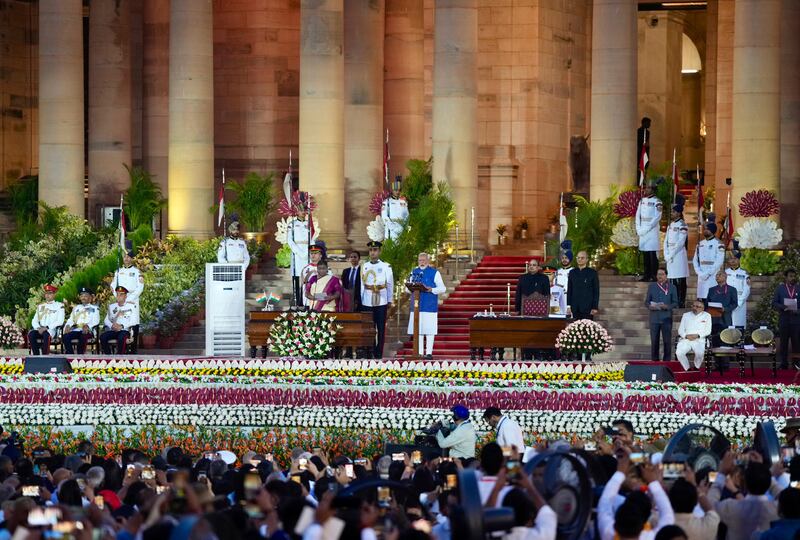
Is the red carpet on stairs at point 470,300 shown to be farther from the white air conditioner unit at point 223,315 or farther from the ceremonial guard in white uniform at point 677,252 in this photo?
the ceremonial guard in white uniform at point 677,252

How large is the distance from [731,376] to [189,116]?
65.7 feet

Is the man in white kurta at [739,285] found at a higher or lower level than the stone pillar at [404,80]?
lower

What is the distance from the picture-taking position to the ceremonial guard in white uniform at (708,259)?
130 feet

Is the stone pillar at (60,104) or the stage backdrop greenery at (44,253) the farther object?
the stone pillar at (60,104)

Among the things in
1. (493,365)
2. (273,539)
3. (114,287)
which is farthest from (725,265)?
(273,539)

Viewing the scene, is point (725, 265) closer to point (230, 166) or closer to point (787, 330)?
point (787, 330)

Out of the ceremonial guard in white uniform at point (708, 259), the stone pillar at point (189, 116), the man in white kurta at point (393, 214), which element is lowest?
the ceremonial guard in white uniform at point (708, 259)

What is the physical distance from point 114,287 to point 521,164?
18.4 metres

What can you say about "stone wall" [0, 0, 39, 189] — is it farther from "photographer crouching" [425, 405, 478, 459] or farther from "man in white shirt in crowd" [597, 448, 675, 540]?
"man in white shirt in crowd" [597, 448, 675, 540]

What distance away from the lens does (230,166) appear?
A: 56.4 meters

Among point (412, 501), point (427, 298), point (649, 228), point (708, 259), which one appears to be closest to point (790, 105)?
point (649, 228)

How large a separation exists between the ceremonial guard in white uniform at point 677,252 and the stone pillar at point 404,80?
598 inches

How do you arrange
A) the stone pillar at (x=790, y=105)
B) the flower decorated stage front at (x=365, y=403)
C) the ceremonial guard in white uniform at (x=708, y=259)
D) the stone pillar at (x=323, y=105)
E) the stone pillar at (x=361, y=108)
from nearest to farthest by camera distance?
1. the flower decorated stage front at (x=365, y=403)
2. the ceremonial guard in white uniform at (x=708, y=259)
3. the stone pillar at (x=323, y=105)
4. the stone pillar at (x=790, y=105)
5. the stone pillar at (x=361, y=108)

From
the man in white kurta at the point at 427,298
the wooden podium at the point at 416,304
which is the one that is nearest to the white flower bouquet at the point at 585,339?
the wooden podium at the point at 416,304
